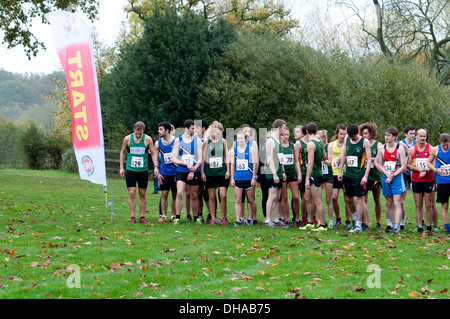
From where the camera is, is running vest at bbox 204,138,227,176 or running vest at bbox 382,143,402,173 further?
running vest at bbox 204,138,227,176

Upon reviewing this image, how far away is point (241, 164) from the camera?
13.0m

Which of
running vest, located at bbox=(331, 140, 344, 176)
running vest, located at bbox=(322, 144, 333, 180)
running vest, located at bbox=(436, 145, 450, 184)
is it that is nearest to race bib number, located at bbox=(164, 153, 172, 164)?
running vest, located at bbox=(322, 144, 333, 180)

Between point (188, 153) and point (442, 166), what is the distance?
5.79 metres

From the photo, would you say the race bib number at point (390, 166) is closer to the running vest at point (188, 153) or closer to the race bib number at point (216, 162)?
the race bib number at point (216, 162)

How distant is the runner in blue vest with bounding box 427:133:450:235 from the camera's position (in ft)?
39.5

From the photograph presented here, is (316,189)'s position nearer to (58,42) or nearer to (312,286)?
(312,286)

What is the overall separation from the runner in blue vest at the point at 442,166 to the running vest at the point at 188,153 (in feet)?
17.6

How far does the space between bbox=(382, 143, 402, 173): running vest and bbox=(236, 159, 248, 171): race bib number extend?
3195mm

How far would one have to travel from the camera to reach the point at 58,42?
12.1m

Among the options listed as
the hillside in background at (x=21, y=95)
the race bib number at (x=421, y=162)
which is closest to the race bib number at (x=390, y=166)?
the race bib number at (x=421, y=162)

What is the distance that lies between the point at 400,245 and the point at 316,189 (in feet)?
9.13

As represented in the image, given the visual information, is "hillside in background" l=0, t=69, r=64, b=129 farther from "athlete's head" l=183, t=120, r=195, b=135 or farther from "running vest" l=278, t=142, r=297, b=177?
"running vest" l=278, t=142, r=297, b=177

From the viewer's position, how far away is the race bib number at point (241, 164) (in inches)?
511

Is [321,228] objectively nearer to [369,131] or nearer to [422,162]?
[369,131]
